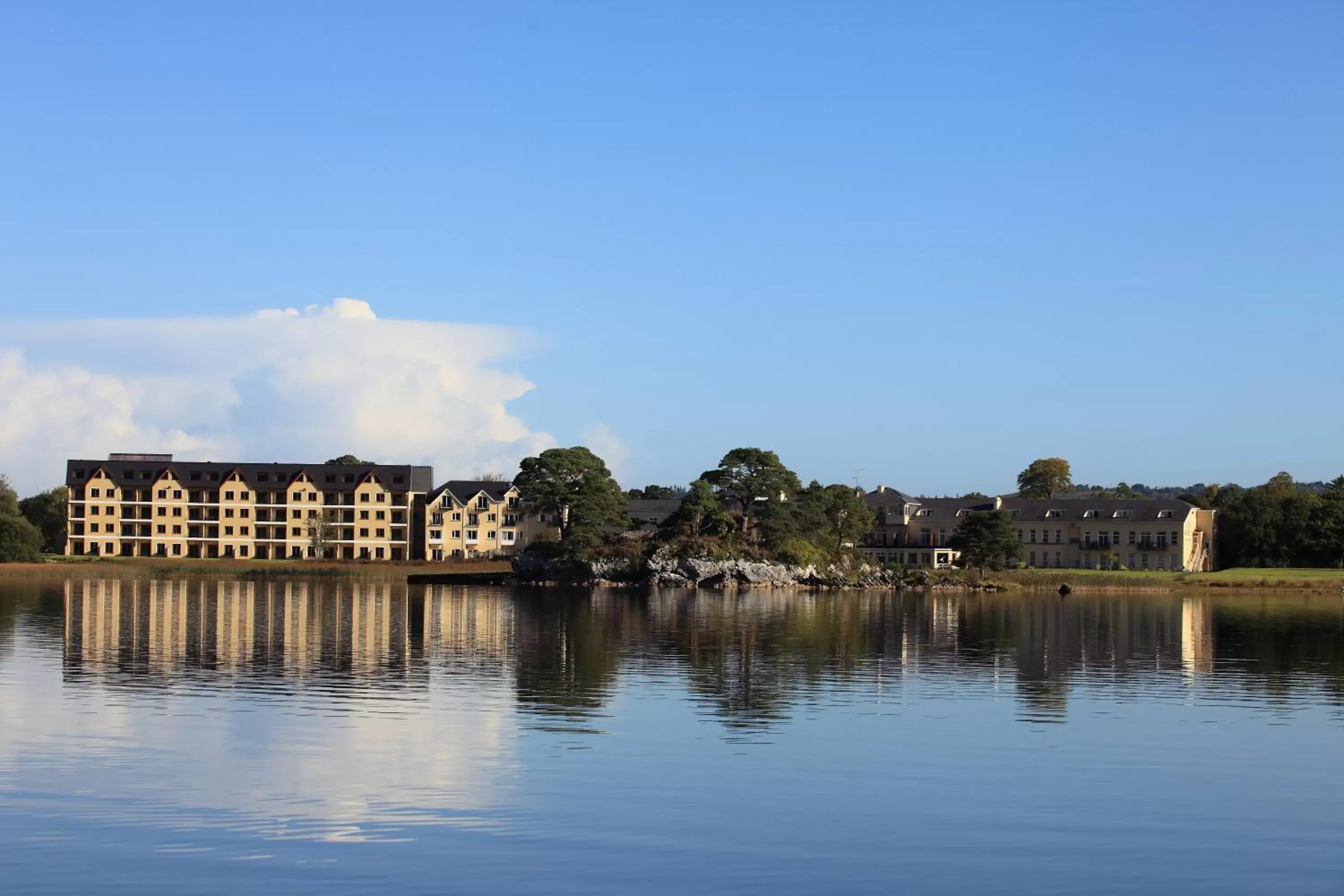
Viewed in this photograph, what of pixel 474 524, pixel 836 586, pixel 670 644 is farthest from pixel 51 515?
pixel 670 644

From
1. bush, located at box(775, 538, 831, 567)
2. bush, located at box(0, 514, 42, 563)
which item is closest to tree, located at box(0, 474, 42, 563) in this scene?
bush, located at box(0, 514, 42, 563)

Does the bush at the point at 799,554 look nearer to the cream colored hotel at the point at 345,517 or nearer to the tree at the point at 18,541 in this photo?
the cream colored hotel at the point at 345,517

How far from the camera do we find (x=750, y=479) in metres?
113

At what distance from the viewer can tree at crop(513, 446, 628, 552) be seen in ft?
359

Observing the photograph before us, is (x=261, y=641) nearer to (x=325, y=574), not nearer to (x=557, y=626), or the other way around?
(x=557, y=626)

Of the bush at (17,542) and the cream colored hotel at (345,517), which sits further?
the cream colored hotel at (345,517)

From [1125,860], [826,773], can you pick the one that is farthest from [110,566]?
[1125,860]

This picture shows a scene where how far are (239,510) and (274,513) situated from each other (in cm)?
336

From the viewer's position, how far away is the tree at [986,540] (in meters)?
109

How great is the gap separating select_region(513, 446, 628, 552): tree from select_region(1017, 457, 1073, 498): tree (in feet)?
239

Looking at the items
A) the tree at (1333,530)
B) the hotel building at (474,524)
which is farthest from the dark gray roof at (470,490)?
the tree at (1333,530)

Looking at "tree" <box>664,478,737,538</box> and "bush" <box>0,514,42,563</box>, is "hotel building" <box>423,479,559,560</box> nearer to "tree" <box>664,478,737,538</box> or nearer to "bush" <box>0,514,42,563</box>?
"tree" <box>664,478,737,538</box>

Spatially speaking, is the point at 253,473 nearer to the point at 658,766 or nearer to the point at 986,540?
the point at 986,540

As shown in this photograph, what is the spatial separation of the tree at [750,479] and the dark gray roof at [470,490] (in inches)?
1459
